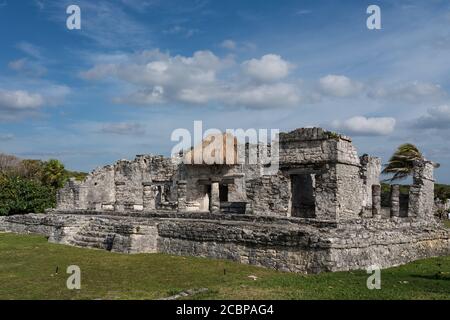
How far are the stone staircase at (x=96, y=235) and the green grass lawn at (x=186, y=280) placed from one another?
3.98 ft

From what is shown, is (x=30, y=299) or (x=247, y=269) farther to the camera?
(x=247, y=269)

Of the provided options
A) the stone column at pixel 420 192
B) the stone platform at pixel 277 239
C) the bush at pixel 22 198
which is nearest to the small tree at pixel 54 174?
the bush at pixel 22 198

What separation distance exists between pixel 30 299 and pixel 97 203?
57.2ft

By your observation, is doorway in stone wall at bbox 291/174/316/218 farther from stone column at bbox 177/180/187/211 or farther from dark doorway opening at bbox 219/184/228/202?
dark doorway opening at bbox 219/184/228/202

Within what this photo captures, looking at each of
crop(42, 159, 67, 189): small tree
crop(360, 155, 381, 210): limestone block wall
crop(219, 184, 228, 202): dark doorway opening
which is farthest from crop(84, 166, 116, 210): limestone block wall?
crop(360, 155, 381, 210): limestone block wall

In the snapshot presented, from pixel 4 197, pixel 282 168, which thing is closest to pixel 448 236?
pixel 282 168

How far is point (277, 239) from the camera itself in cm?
1012

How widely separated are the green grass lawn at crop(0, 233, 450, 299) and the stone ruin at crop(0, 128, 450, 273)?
0.47 meters

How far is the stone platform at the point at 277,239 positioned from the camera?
9547 millimetres

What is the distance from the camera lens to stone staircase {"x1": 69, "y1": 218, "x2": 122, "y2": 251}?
544 inches

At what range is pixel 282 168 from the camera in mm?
17188

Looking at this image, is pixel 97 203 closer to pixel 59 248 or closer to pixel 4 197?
pixel 4 197

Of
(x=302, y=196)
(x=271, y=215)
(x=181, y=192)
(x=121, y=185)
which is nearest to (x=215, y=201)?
(x=181, y=192)

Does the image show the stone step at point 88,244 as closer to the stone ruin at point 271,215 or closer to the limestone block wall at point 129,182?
the stone ruin at point 271,215
